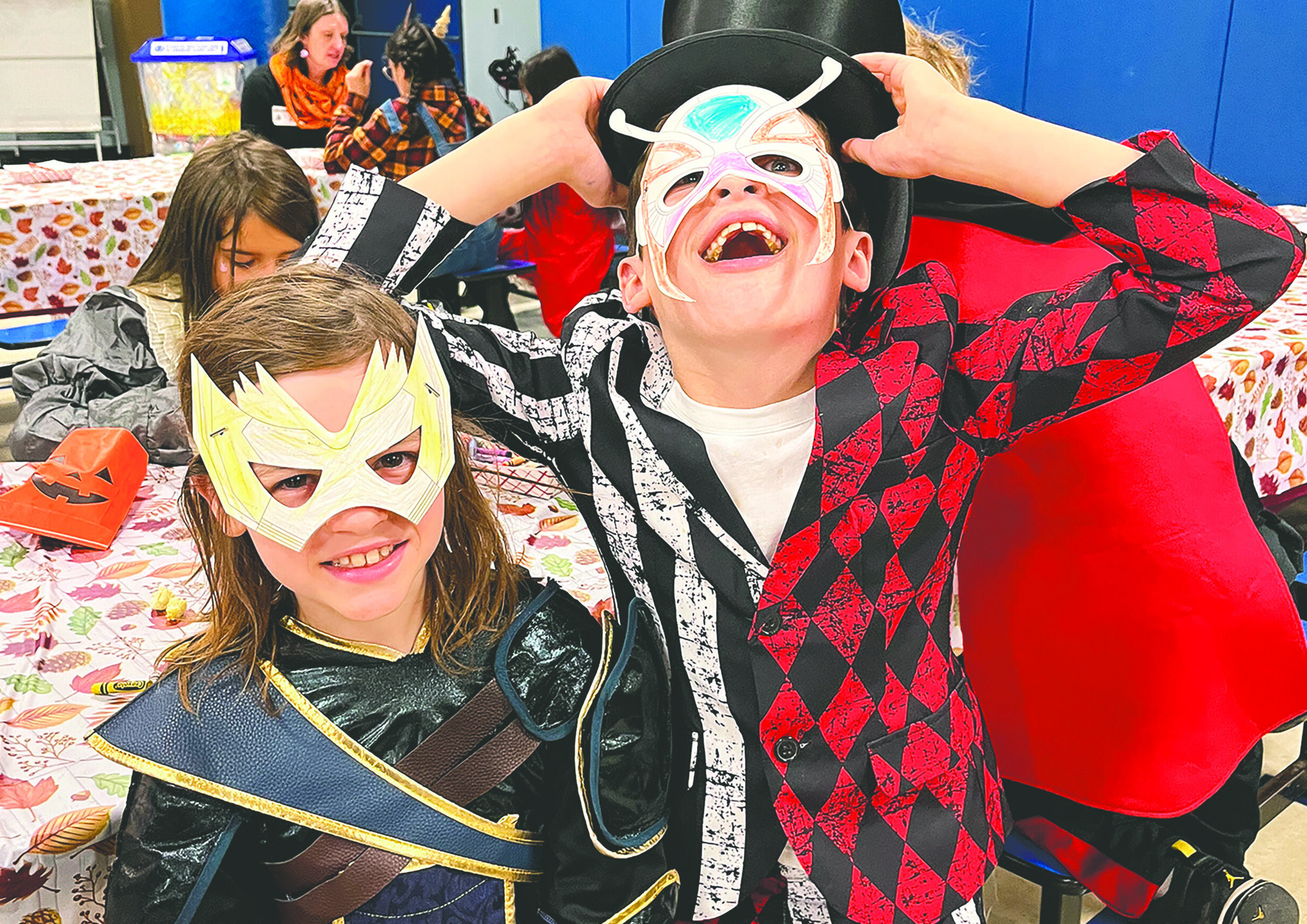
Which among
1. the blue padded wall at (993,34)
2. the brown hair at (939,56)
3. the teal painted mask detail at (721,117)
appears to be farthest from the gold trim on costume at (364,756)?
the blue padded wall at (993,34)

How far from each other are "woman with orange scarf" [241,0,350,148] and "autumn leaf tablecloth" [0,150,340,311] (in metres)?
1.16

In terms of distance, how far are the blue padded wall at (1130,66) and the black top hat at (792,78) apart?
3.16 m

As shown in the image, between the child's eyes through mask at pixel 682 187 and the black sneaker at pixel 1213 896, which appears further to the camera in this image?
the black sneaker at pixel 1213 896

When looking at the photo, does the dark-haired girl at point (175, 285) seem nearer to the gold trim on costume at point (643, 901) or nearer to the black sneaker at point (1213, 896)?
the gold trim on costume at point (643, 901)

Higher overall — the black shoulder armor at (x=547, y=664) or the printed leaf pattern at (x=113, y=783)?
the black shoulder armor at (x=547, y=664)

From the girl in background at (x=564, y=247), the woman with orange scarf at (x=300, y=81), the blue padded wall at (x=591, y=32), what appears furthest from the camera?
the blue padded wall at (x=591, y=32)

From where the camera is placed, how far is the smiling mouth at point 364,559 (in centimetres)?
92

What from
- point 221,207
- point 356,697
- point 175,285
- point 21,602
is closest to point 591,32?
point 175,285

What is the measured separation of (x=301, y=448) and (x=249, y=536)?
0.17 metres

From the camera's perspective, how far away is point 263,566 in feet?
3.27

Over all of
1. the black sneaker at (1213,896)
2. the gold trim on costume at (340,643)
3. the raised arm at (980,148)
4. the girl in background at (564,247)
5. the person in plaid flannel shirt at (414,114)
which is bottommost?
the girl in background at (564,247)

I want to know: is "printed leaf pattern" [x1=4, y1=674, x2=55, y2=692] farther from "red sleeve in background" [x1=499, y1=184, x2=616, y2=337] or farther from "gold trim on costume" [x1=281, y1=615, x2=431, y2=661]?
"red sleeve in background" [x1=499, y1=184, x2=616, y2=337]

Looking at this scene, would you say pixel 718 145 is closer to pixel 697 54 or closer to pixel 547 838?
pixel 697 54

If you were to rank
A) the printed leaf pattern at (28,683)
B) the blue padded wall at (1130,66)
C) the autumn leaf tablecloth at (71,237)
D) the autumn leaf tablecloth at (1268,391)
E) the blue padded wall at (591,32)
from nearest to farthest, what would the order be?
the printed leaf pattern at (28,683)
the autumn leaf tablecloth at (1268,391)
the autumn leaf tablecloth at (71,237)
the blue padded wall at (1130,66)
the blue padded wall at (591,32)
